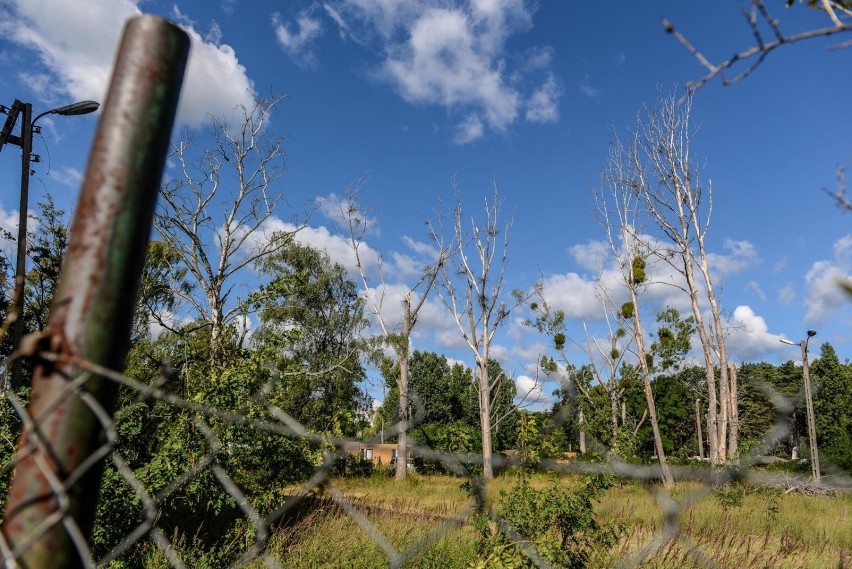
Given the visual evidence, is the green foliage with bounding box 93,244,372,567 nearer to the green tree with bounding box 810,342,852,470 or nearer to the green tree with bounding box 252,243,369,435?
the green tree with bounding box 252,243,369,435

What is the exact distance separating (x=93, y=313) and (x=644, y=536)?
23.0ft

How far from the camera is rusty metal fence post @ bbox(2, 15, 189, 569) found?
64 centimetres

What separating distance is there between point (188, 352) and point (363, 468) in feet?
46.2

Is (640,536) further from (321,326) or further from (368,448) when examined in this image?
(321,326)

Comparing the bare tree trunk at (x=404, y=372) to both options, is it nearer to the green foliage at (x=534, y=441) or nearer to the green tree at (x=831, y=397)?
the green foliage at (x=534, y=441)

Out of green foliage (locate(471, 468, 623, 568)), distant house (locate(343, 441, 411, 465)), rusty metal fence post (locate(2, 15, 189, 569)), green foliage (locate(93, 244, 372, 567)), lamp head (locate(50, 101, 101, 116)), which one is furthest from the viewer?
lamp head (locate(50, 101, 101, 116))

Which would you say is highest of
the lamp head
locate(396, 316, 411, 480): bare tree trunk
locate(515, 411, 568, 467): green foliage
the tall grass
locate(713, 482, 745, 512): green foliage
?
the lamp head

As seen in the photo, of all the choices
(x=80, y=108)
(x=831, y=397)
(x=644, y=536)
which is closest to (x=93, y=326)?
(x=644, y=536)

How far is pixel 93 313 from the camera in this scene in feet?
2.25

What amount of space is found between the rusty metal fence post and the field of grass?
4.99ft

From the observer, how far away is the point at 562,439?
Result: 413 cm

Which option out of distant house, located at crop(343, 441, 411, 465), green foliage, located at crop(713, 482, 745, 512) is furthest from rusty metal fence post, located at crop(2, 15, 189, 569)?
green foliage, located at crop(713, 482, 745, 512)

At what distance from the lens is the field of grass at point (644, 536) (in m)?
4.49

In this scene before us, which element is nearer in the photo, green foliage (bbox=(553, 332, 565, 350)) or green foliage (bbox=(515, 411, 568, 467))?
green foliage (bbox=(515, 411, 568, 467))
